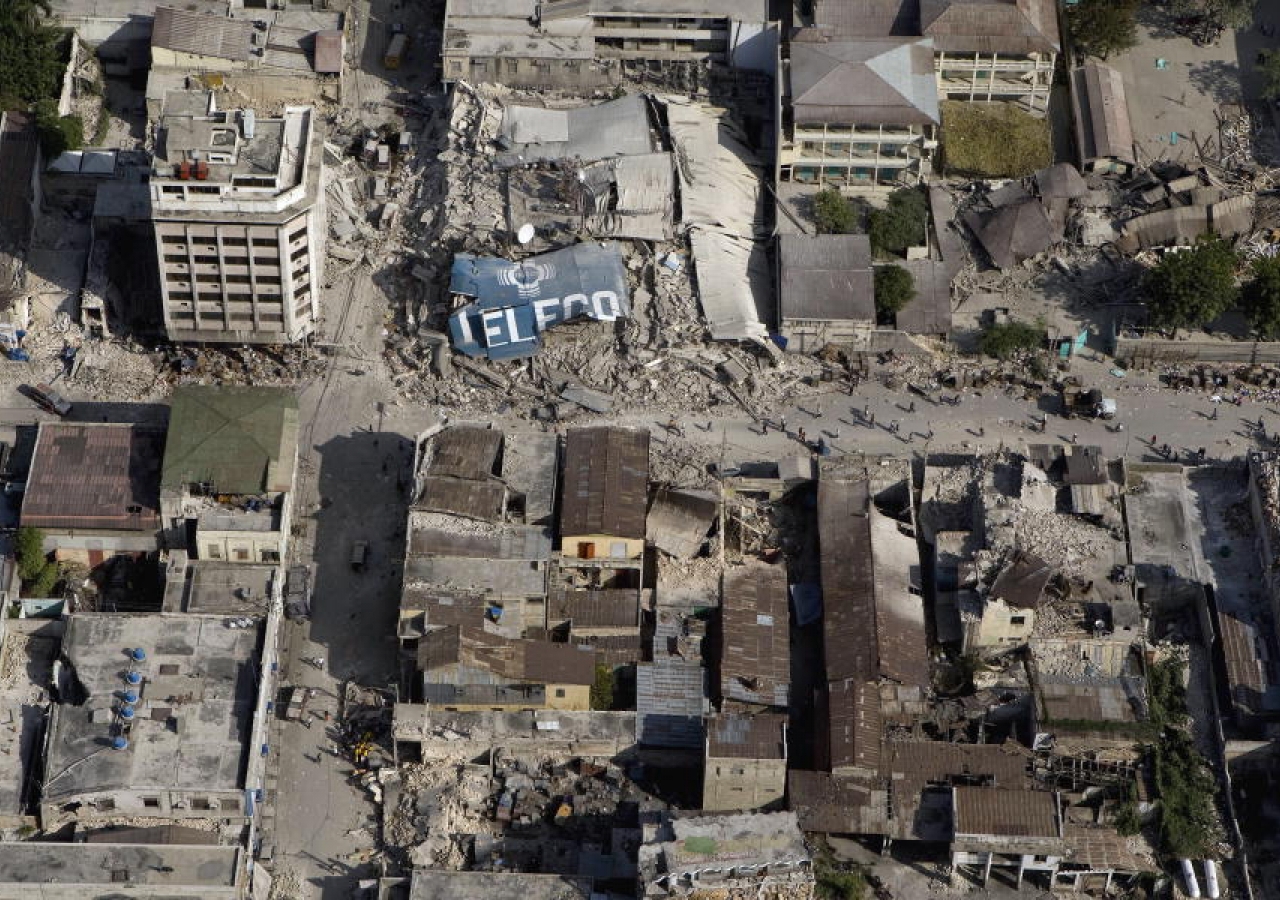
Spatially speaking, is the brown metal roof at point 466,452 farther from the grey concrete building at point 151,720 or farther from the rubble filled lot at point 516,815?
the rubble filled lot at point 516,815

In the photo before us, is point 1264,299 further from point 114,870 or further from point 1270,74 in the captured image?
point 114,870

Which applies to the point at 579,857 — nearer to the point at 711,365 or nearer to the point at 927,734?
the point at 927,734

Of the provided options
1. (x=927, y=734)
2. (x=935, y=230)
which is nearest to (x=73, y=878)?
(x=927, y=734)

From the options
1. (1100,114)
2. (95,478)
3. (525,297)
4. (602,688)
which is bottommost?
(602,688)

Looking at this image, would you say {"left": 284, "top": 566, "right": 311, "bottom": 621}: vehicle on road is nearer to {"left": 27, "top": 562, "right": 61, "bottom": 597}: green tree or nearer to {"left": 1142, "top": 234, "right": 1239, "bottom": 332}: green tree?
{"left": 27, "top": 562, "right": 61, "bottom": 597}: green tree

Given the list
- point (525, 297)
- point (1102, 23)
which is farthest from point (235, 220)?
point (1102, 23)

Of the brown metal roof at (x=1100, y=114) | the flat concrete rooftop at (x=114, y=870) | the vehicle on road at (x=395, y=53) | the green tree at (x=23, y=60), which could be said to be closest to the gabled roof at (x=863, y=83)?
the brown metal roof at (x=1100, y=114)
